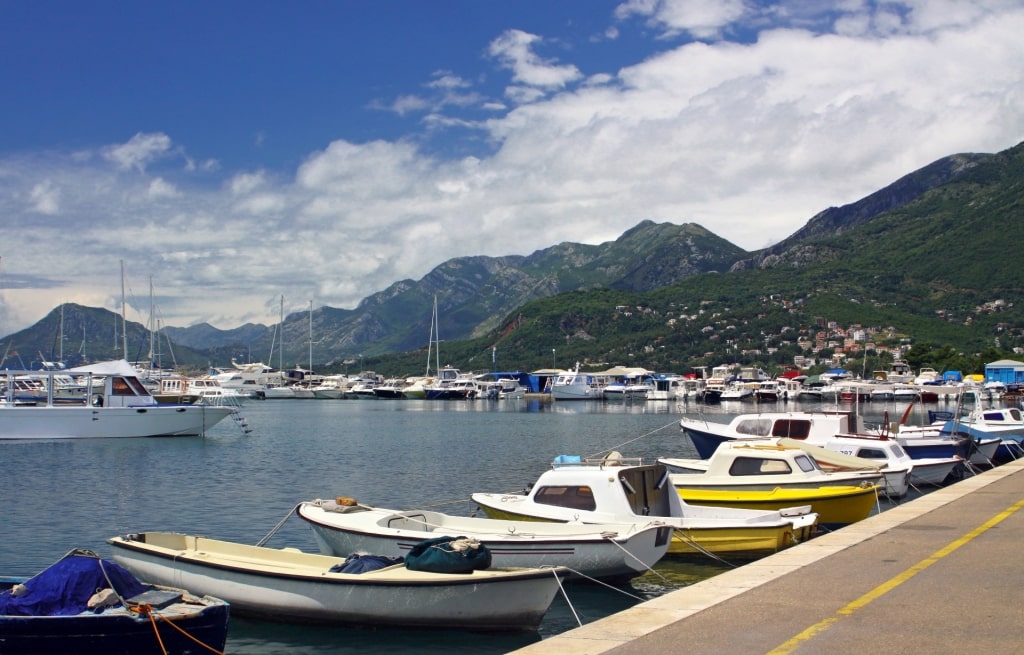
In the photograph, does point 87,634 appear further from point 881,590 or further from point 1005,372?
point 1005,372

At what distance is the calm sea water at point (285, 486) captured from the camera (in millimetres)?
15781

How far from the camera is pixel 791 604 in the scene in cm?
1159

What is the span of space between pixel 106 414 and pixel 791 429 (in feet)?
139

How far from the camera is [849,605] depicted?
37.2 feet

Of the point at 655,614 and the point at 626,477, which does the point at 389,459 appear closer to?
the point at 626,477

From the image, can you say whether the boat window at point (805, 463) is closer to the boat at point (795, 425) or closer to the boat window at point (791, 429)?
the boat at point (795, 425)

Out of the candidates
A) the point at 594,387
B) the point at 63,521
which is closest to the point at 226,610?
the point at 63,521

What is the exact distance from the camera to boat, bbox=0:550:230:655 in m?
12.2

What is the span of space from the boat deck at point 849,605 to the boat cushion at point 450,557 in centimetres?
360

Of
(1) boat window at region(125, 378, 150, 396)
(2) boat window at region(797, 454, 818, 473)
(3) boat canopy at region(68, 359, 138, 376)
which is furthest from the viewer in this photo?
(1) boat window at region(125, 378, 150, 396)

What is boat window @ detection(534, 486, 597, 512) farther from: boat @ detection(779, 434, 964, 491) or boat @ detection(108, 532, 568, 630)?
boat @ detection(779, 434, 964, 491)

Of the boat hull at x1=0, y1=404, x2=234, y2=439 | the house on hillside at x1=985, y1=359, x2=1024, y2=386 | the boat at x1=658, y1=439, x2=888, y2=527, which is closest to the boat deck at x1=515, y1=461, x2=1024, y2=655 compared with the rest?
the boat at x1=658, y1=439, x2=888, y2=527

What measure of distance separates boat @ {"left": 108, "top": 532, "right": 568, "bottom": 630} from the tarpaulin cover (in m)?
2.91

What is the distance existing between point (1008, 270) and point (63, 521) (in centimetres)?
17706
